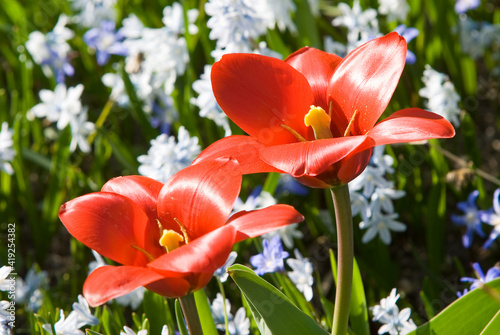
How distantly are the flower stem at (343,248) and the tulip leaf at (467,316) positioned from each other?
171 millimetres

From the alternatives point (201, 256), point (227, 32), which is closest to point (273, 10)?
point (227, 32)

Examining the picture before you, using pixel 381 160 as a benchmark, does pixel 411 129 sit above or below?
above

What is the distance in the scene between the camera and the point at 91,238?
942mm

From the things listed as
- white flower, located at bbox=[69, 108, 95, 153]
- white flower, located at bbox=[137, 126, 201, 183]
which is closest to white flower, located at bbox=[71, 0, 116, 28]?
white flower, located at bbox=[69, 108, 95, 153]

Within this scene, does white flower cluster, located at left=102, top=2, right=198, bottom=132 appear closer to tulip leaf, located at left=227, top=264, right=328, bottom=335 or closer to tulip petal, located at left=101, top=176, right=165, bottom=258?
tulip petal, located at left=101, top=176, right=165, bottom=258

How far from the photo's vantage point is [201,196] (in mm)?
985

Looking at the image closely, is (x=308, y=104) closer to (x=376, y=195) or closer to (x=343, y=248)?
(x=343, y=248)

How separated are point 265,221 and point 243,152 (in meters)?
0.17

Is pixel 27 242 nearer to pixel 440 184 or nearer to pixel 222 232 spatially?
pixel 440 184

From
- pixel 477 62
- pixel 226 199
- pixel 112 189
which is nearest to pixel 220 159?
pixel 226 199

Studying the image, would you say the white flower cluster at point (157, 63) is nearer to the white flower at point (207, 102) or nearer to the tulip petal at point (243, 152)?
the white flower at point (207, 102)

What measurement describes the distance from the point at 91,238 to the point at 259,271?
58 cm

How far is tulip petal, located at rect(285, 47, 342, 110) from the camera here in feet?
3.73

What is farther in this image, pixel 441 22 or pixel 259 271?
pixel 441 22
